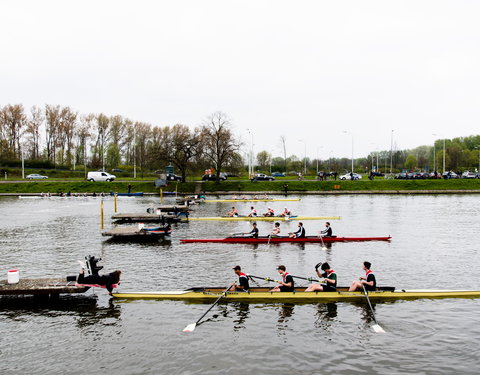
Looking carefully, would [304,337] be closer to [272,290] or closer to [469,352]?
[272,290]

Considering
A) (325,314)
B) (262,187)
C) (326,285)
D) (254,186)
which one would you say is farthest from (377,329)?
(254,186)

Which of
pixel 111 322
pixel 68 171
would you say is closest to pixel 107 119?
pixel 68 171

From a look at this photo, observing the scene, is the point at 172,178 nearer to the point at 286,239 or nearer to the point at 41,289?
the point at 286,239

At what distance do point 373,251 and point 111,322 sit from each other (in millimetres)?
19553

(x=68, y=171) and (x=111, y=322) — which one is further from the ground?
(x=68, y=171)

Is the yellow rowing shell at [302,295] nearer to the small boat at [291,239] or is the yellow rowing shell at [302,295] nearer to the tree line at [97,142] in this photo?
the small boat at [291,239]

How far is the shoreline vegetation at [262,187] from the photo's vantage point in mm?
86750

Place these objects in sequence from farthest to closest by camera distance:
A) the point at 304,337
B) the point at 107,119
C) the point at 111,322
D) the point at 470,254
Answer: the point at 107,119
the point at 470,254
the point at 111,322
the point at 304,337

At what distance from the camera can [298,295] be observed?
18766 millimetres

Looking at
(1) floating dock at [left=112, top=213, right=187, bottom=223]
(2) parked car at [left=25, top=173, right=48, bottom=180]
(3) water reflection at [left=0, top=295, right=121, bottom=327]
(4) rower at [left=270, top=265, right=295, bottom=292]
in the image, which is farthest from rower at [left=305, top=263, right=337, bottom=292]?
(2) parked car at [left=25, top=173, right=48, bottom=180]

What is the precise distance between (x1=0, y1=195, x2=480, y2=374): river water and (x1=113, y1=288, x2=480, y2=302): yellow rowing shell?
31 centimetres

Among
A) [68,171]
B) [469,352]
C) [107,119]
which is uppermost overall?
[107,119]

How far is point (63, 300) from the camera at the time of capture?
64.4ft

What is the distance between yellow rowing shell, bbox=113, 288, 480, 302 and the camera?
18.8 meters
